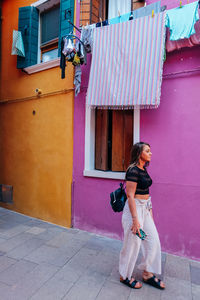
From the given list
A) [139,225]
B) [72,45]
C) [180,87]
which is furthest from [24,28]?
[139,225]

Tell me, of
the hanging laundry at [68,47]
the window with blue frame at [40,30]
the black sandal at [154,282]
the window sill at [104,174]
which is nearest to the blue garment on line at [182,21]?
the hanging laundry at [68,47]

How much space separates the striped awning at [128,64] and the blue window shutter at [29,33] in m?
2.39

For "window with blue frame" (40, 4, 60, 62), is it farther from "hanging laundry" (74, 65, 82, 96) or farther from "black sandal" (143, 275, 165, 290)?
"black sandal" (143, 275, 165, 290)

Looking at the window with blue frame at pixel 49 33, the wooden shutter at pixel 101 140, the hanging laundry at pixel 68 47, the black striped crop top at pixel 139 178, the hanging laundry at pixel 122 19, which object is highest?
the window with blue frame at pixel 49 33

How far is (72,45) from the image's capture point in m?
4.58

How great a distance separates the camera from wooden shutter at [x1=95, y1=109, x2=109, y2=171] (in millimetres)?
4984

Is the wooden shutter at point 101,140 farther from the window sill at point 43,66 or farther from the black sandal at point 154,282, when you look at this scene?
the black sandal at point 154,282

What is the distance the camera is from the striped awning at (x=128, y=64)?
3953 millimetres

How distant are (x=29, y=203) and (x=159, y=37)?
190 inches

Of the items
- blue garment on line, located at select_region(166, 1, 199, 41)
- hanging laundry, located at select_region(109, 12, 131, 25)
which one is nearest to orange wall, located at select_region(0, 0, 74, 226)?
hanging laundry, located at select_region(109, 12, 131, 25)

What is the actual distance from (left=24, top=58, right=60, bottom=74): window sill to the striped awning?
1271mm

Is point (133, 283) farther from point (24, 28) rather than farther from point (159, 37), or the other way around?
point (24, 28)

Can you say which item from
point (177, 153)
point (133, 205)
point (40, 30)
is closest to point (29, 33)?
point (40, 30)

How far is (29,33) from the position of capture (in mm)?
6199
